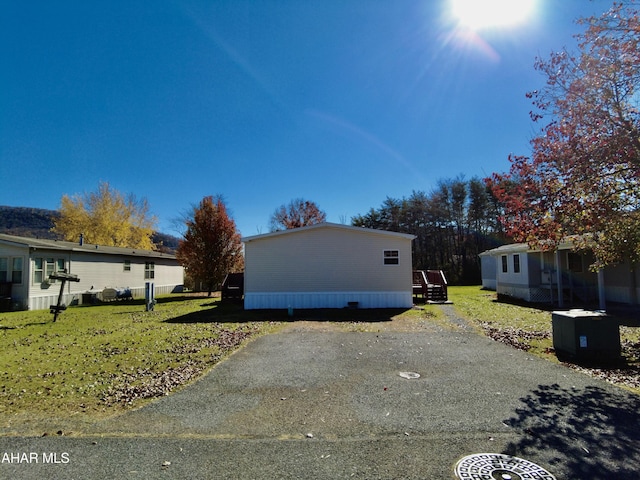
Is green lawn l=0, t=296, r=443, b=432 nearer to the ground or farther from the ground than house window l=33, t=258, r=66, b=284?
nearer to the ground

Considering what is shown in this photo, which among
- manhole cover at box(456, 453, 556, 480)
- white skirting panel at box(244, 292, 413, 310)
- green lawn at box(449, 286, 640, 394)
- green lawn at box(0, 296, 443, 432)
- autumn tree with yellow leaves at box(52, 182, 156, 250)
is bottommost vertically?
green lawn at box(449, 286, 640, 394)

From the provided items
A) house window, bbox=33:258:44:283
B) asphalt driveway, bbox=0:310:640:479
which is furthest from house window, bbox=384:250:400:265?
house window, bbox=33:258:44:283

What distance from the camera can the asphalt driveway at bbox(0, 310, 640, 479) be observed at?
319cm

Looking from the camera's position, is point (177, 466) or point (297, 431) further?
point (297, 431)

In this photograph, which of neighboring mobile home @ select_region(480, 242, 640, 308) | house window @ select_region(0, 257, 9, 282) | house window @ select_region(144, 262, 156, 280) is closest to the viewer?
neighboring mobile home @ select_region(480, 242, 640, 308)

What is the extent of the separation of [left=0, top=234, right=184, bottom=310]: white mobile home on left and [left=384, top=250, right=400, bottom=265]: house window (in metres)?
16.6

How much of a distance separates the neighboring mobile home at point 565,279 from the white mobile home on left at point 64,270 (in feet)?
79.5

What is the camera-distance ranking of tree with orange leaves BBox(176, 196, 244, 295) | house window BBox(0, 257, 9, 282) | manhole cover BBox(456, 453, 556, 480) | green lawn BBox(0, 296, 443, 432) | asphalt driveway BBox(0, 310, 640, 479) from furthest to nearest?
tree with orange leaves BBox(176, 196, 244, 295), house window BBox(0, 257, 9, 282), green lawn BBox(0, 296, 443, 432), asphalt driveway BBox(0, 310, 640, 479), manhole cover BBox(456, 453, 556, 480)

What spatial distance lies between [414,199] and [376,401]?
37.9 m

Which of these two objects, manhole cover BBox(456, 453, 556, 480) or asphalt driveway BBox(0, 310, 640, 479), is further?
asphalt driveway BBox(0, 310, 640, 479)

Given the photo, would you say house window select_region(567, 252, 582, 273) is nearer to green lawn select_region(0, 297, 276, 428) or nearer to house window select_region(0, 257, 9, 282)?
green lawn select_region(0, 297, 276, 428)

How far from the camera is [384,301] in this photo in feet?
52.0

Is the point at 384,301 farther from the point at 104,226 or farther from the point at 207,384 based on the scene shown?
the point at 104,226

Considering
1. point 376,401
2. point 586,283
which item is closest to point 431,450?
point 376,401
